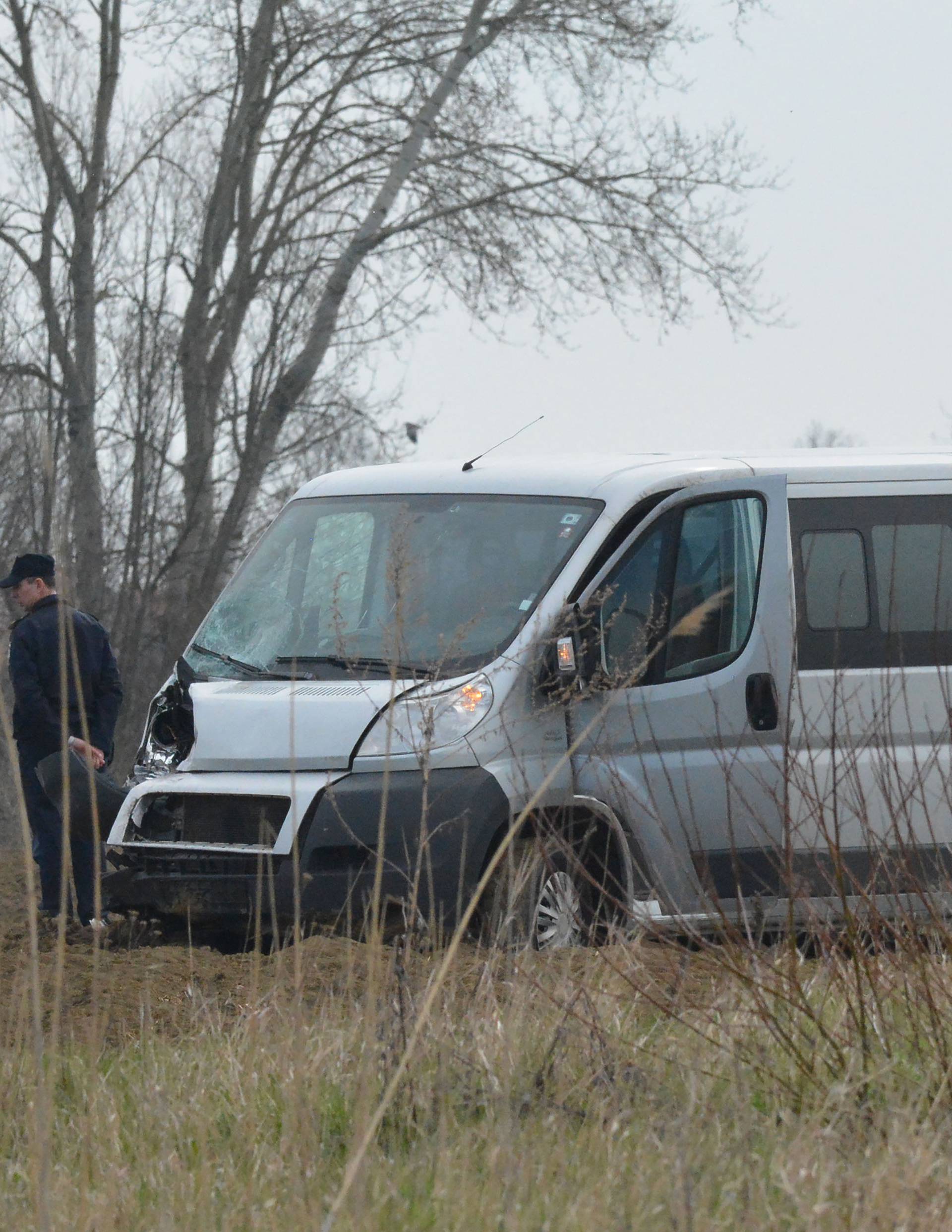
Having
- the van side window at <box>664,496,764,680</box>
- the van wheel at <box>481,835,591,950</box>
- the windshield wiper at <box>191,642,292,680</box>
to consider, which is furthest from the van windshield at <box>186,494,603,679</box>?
the van wheel at <box>481,835,591,950</box>

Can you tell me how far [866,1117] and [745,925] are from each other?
769mm

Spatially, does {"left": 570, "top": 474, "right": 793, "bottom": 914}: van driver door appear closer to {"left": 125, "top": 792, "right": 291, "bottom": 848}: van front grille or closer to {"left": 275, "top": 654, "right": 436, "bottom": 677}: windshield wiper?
{"left": 275, "top": 654, "right": 436, "bottom": 677}: windshield wiper

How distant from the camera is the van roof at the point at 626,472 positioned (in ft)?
22.5

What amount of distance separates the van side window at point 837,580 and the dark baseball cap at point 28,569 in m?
3.67

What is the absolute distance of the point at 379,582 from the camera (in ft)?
22.7

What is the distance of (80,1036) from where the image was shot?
5305 mm

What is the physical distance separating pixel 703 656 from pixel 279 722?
5.26 ft

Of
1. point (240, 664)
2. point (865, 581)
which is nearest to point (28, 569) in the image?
point (240, 664)

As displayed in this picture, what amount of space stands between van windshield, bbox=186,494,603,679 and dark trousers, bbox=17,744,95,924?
162 cm

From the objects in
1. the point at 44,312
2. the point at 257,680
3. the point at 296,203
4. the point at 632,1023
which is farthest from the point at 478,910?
the point at 296,203

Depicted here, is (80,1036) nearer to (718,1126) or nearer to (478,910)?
(478,910)

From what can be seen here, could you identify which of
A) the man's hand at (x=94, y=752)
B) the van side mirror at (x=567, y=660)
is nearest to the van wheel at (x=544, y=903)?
the van side mirror at (x=567, y=660)

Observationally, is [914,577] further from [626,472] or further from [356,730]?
[356,730]

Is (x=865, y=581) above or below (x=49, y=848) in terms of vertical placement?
above
